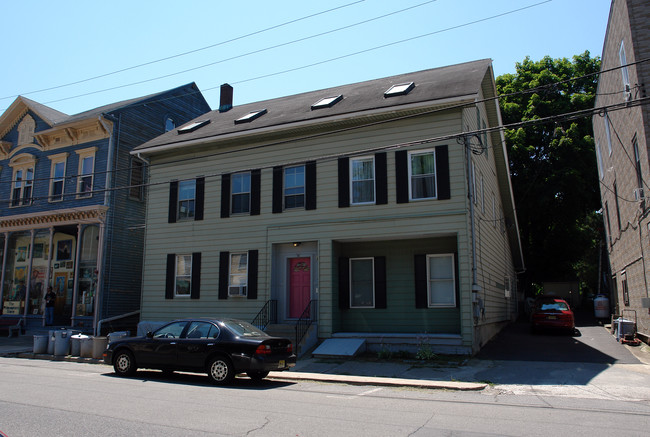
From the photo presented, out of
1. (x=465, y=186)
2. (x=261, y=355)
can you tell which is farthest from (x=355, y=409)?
(x=465, y=186)

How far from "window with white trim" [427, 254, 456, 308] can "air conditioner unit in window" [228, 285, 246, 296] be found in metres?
6.48

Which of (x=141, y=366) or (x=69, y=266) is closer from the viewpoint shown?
(x=141, y=366)

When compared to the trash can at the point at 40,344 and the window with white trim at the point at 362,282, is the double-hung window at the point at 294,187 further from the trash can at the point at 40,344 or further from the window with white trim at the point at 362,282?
the trash can at the point at 40,344

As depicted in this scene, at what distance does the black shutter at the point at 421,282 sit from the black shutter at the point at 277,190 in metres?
5.06

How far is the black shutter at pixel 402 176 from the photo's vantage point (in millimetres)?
15650

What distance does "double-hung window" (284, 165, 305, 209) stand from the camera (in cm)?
1748

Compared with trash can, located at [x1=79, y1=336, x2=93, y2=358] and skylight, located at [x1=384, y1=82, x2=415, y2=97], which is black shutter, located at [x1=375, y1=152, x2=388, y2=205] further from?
trash can, located at [x1=79, y1=336, x2=93, y2=358]

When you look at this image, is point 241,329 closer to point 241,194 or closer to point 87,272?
point 241,194

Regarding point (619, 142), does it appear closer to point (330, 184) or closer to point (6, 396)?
point (330, 184)

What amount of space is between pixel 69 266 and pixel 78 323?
316 cm

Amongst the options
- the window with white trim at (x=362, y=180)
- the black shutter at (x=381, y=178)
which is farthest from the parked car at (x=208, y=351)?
the window with white trim at (x=362, y=180)

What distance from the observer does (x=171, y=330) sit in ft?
39.1

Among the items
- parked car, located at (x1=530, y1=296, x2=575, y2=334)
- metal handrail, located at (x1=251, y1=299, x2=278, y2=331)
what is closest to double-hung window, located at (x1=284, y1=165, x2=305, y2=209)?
metal handrail, located at (x1=251, y1=299, x2=278, y2=331)

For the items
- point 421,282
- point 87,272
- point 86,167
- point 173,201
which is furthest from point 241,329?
point 86,167
